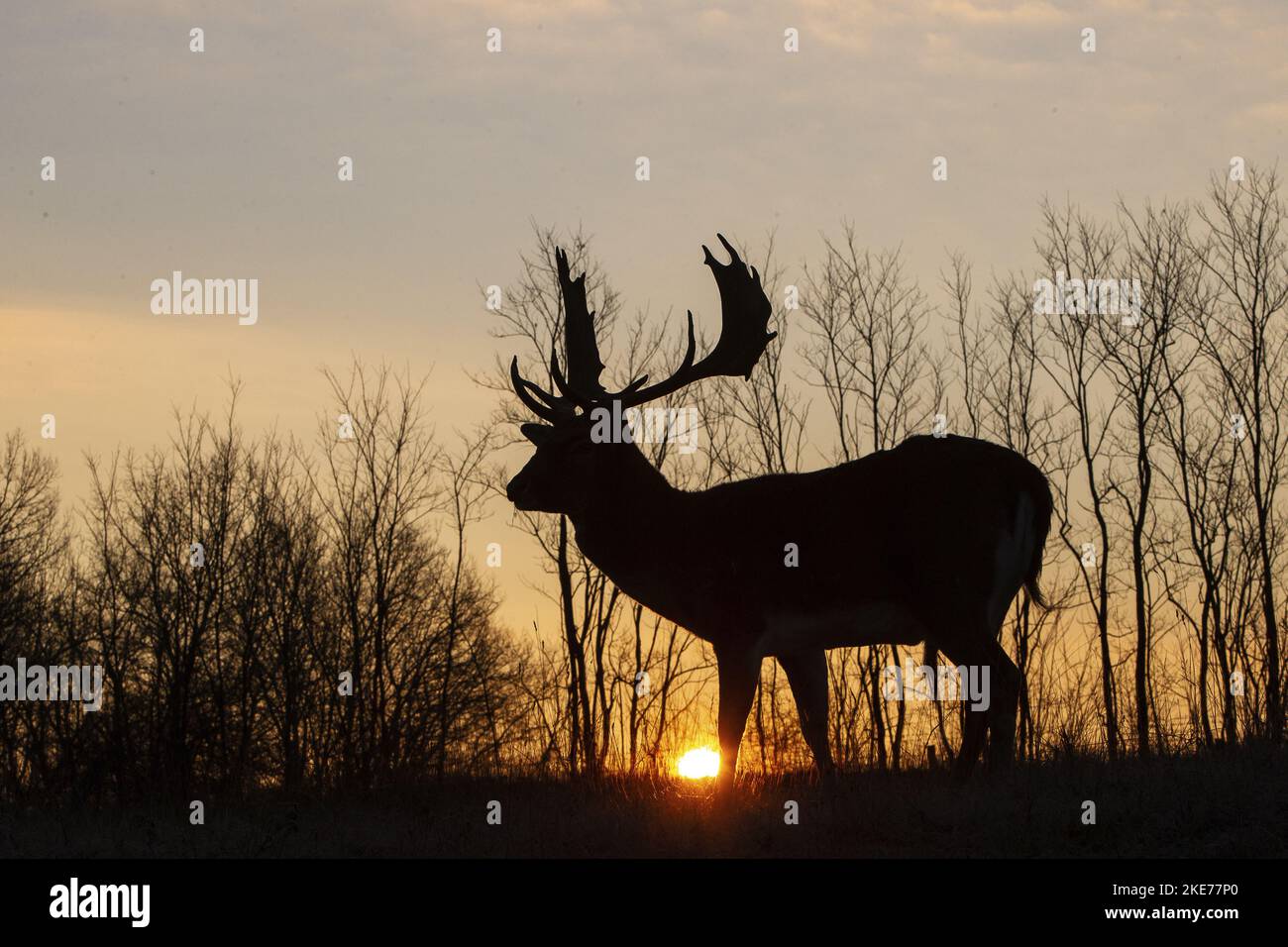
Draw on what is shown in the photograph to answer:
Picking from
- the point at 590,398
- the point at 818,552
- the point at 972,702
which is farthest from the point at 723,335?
the point at 972,702

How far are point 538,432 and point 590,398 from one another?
32.1 inches

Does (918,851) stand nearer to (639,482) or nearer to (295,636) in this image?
(639,482)

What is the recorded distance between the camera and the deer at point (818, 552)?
38.2 ft

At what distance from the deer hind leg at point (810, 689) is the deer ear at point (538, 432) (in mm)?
2615

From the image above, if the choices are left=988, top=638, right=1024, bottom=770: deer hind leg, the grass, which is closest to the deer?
left=988, top=638, right=1024, bottom=770: deer hind leg

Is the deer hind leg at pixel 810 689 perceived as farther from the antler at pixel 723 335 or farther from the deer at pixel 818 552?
the antler at pixel 723 335

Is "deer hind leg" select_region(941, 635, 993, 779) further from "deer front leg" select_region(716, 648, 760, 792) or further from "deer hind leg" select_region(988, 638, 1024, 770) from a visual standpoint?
"deer front leg" select_region(716, 648, 760, 792)

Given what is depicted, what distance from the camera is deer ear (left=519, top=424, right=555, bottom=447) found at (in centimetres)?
1280

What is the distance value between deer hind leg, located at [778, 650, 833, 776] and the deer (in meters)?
0.01

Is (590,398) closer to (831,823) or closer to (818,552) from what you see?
(818,552)
